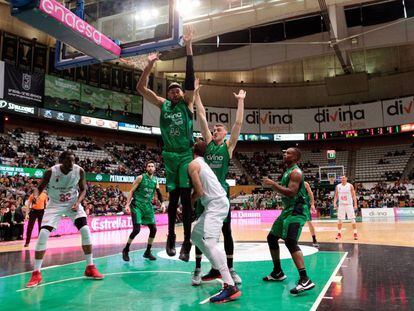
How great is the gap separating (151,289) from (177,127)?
2.33 metres

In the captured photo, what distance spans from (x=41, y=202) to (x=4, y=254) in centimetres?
273

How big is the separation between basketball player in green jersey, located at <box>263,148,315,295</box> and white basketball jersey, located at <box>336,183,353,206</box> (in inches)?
294

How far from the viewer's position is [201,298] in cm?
486

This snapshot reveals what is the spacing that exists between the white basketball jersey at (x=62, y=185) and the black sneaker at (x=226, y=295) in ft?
10.1

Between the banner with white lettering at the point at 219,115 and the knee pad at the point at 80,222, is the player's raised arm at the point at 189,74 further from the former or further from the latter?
the banner with white lettering at the point at 219,115

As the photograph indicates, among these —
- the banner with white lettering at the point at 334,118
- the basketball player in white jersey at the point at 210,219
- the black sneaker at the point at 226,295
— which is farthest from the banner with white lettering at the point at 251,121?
the black sneaker at the point at 226,295

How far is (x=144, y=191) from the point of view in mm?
8711

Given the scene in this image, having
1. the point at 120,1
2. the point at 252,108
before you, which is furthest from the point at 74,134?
the point at 120,1

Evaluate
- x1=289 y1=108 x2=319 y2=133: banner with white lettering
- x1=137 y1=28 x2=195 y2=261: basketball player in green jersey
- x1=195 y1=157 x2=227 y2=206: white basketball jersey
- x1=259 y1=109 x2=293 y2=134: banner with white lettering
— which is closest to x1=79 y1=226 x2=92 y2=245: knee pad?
x1=137 y1=28 x2=195 y2=261: basketball player in green jersey

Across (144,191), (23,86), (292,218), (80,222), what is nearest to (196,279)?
(292,218)

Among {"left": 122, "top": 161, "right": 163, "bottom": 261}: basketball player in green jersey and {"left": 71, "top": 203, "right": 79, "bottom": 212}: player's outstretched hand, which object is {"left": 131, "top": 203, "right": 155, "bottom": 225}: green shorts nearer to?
{"left": 122, "top": 161, "right": 163, "bottom": 261}: basketball player in green jersey

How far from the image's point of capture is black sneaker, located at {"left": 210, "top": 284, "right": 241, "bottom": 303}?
15.1 feet

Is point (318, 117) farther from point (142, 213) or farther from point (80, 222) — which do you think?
point (80, 222)

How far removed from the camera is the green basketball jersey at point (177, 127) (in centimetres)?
513
